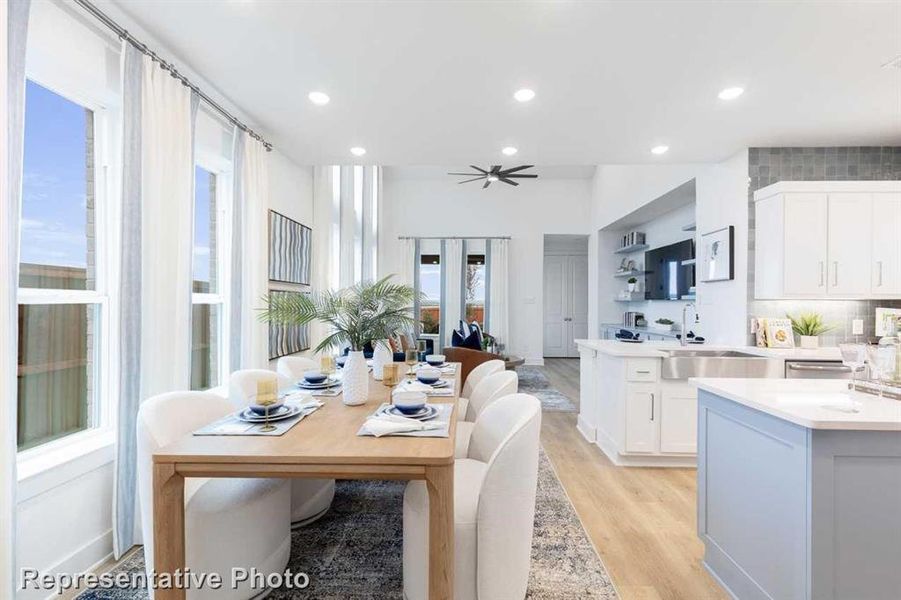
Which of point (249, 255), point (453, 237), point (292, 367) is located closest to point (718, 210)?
point (292, 367)

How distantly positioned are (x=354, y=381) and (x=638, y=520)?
6.16 feet

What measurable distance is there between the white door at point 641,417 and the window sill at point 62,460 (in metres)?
3.30

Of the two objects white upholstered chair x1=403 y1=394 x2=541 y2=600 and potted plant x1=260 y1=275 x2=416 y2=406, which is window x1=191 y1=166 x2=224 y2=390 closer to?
potted plant x1=260 y1=275 x2=416 y2=406

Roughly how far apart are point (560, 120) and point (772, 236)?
6.68ft

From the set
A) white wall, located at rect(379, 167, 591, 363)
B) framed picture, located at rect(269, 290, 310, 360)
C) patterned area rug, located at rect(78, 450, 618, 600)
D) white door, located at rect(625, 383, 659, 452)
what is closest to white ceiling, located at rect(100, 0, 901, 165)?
framed picture, located at rect(269, 290, 310, 360)

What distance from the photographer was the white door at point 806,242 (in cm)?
343

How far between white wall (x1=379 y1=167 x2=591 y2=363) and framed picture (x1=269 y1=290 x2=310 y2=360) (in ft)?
14.7

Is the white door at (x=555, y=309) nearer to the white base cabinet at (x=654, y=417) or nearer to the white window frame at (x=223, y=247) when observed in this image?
the white base cabinet at (x=654, y=417)

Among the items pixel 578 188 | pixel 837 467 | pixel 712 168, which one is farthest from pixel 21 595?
pixel 578 188

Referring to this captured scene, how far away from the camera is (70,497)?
6.23 feet

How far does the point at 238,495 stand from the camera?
174 centimetres

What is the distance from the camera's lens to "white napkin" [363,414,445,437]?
63.9 inches

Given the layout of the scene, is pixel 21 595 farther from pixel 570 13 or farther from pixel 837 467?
pixel 570 13

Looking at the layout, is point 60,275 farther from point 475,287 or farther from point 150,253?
point 475,287
